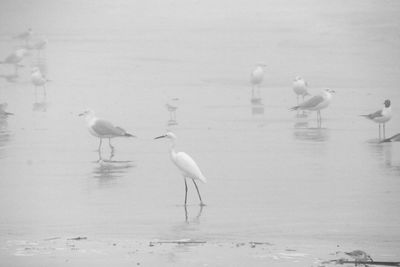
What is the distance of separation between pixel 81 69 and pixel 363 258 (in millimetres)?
20941

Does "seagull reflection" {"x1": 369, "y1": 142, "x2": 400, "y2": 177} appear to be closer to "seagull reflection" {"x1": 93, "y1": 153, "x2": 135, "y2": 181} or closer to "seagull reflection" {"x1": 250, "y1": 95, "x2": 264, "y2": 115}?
"seagull reflection" {"x1": 93, "y1": 153, "x2": 135, "y2": 181}

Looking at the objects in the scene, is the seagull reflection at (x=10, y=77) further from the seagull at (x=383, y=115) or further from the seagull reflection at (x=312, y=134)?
the seagull at (x=383, y=115)

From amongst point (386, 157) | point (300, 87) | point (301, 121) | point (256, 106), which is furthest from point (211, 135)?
point (300, 87)

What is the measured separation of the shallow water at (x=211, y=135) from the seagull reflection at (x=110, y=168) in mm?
36

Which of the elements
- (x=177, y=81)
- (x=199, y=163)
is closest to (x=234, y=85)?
(x=177, y=81)

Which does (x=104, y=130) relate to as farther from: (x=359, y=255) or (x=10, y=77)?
(x=10, y=77)

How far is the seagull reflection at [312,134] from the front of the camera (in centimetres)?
1912

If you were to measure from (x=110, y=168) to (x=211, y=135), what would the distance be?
3411 mm

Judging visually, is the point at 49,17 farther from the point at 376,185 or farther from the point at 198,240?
the point at 198,240

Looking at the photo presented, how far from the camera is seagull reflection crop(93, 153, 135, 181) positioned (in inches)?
621

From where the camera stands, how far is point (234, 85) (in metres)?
26.7

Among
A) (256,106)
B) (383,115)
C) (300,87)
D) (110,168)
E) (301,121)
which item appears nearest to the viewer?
(110,168)

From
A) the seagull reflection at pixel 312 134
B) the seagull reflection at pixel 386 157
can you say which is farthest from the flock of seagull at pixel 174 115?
the seagull reflection at pixel 312 134

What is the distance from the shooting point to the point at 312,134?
19766 mm
